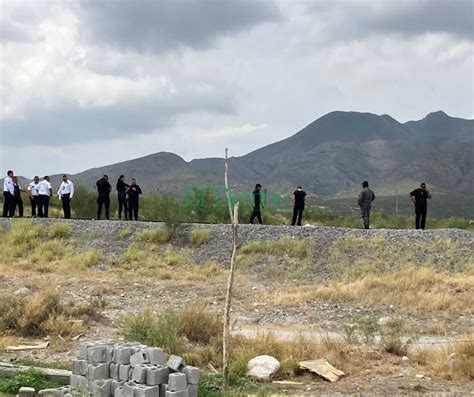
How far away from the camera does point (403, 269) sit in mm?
19391

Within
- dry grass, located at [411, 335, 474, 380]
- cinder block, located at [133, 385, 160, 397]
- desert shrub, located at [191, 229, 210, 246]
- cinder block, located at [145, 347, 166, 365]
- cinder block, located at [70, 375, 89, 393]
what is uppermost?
desert shrub, located at [191, 229, 210, 246]

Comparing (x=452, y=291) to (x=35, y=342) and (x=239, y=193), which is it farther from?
(x=239, y=193)

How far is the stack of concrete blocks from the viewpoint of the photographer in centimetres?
854

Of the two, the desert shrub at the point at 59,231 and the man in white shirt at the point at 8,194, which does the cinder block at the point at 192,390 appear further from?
the man in white shirt at the point at 8,194

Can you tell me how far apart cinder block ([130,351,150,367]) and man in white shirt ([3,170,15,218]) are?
57.3ft

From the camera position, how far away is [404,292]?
1748cm

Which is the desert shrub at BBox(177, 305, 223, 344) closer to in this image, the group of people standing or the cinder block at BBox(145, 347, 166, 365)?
the cinder block at BBox(145, 347, 166, 365)

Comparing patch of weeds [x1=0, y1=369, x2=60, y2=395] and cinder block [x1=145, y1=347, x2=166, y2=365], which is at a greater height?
cinder block [x1=145, y1=347, x2=166, y2=365]

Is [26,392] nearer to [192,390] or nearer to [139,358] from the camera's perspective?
[139,358]

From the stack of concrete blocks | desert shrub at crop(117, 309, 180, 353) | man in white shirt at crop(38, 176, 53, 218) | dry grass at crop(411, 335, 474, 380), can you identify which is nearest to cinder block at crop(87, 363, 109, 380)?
the stack of concrete blocks

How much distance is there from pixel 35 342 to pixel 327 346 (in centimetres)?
555

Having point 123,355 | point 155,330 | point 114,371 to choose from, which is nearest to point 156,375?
point 123,355

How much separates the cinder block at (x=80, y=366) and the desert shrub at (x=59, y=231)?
15351mm

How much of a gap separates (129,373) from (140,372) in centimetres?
35
